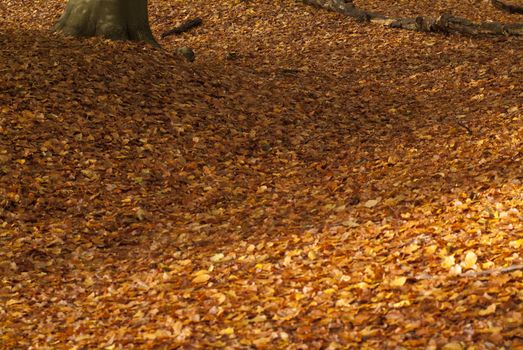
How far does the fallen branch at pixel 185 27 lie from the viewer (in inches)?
578

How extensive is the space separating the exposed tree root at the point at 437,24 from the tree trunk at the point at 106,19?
5.34m

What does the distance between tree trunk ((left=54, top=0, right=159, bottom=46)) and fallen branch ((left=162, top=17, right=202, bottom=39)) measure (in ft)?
10.4

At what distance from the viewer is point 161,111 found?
968 centimetres

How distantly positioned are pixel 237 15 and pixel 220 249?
9.41m

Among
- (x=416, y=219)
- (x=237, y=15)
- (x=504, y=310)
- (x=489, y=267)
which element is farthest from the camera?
(x=237, y=15)

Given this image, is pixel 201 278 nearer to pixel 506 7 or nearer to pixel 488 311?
pixel 488 311

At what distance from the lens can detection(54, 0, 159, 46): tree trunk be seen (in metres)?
11.2

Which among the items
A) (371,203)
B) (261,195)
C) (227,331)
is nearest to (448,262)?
(371,203)

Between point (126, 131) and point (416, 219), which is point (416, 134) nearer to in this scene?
point (416, 219)

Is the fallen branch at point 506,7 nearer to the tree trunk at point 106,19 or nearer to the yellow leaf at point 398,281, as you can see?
the tree trunk at point 106,19

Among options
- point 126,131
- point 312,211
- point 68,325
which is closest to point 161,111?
point 126,131

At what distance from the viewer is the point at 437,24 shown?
13727mm

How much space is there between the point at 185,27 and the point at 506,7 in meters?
7.37

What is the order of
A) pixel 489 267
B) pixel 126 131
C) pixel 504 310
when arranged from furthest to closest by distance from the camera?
pixel 126 131 → pixel 489 267 → pixel 504 310
